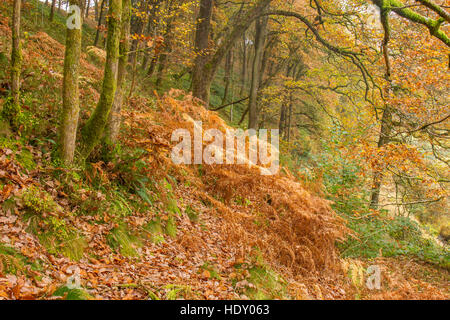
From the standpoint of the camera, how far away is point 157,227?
15.2 feet

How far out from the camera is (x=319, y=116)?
17.0 meters

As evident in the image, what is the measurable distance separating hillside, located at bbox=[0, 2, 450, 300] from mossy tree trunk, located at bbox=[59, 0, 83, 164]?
9.4 inches

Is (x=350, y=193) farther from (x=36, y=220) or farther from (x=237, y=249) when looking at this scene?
(x=36, y=220)

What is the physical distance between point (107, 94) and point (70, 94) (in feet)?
1.91

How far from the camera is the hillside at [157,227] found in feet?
10.3

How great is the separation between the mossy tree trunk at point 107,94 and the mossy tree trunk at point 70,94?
332mm

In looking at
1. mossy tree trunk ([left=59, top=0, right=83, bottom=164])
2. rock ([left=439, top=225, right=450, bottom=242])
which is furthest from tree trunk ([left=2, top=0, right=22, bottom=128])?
rock ([left=439, top=225, right=450, bottom=242])

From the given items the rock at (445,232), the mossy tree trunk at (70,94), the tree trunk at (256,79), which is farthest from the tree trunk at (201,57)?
the rock at (445,232)

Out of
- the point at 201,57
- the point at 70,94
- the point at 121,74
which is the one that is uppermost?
the point at 201,57

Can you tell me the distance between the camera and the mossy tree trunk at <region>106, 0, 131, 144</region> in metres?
4.67

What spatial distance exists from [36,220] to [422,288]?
5910 mm

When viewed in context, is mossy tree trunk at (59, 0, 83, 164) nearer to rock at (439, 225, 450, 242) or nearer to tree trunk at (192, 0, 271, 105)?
tree trunk at (192, 0, 271, 105)

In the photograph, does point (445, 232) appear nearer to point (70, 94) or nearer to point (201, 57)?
point (201, 57)

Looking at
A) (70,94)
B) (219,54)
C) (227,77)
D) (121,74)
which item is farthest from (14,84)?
(227,77)
